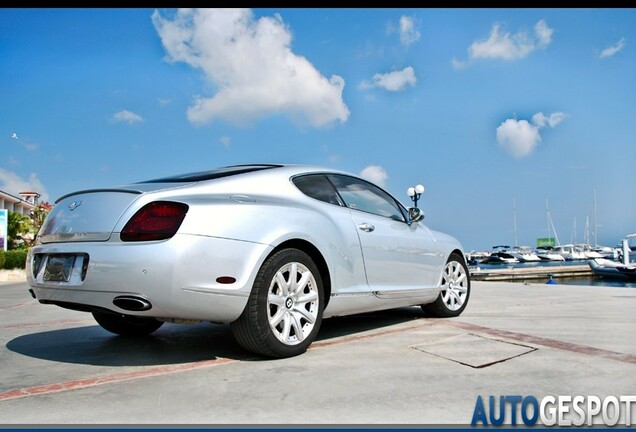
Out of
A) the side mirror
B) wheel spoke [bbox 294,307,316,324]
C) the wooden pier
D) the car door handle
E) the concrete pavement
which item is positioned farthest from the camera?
the wooden pier

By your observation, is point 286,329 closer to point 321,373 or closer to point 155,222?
point 321,373

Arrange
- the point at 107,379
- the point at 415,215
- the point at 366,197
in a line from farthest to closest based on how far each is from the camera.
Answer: the point at 415,215
the point at 366,197
the point at 107,379

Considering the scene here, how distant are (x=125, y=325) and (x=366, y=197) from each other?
2411mm

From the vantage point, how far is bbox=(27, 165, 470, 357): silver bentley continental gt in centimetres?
283

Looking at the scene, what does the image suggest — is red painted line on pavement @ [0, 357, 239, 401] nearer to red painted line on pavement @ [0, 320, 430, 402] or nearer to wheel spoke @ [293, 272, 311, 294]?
red painted line on pavement @ [0, 320, 430, 402]

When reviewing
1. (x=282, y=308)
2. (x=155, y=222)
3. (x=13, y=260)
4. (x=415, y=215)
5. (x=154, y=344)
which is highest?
(x=415, y=215)

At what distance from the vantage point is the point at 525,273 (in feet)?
Result: 139

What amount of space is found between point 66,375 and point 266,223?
4.92ft

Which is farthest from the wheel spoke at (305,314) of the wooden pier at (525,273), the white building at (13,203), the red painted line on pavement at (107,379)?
the white building at (13,203)

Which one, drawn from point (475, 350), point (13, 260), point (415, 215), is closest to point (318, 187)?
point (415, 215)

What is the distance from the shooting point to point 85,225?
3.12m

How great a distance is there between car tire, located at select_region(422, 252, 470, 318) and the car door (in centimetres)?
30

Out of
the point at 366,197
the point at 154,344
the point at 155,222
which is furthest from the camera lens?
the point at 366,197

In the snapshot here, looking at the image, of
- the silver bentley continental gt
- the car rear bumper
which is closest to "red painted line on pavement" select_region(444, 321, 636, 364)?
the silver bentley continental gt
